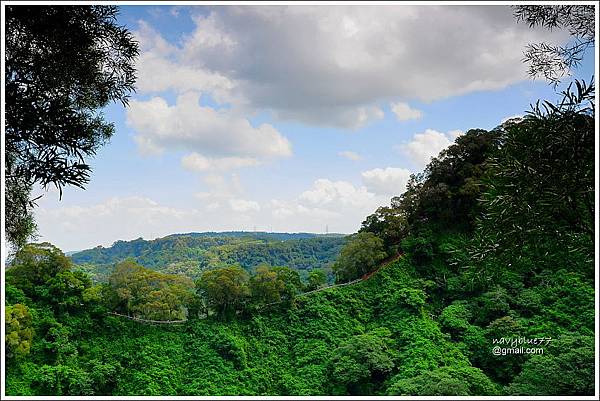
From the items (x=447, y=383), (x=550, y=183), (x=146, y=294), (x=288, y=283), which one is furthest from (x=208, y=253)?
(x=550, y=183)

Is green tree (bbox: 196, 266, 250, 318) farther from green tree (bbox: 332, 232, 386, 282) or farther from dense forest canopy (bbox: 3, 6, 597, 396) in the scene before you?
green tree (bbox: 332, 232, 386, 282)

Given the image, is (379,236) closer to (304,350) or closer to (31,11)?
(304,350)

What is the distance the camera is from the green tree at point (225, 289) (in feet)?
36.2

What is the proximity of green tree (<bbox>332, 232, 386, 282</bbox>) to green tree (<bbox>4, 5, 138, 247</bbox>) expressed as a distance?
927 centimetres

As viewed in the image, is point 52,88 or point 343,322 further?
point 343,322

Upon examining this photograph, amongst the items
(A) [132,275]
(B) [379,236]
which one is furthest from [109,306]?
(B) [379,236]

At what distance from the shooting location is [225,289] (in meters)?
11.1

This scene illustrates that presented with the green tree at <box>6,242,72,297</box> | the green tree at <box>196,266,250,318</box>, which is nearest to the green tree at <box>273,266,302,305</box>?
the green tree at <box>196,266,250,318</box>

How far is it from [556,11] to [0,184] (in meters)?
3.35

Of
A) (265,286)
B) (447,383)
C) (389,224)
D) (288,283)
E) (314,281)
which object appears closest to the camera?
(447,383)

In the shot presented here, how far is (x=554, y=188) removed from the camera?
2715mm

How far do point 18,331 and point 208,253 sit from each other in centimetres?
1550

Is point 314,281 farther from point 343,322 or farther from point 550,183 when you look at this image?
point 550,183

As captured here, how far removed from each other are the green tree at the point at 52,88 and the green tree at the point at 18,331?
609 cm
